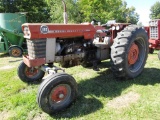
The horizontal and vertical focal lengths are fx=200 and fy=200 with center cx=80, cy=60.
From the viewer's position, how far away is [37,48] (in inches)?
155

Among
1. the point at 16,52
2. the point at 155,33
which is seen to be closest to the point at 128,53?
the point at 155,33

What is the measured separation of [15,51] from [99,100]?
7047mm

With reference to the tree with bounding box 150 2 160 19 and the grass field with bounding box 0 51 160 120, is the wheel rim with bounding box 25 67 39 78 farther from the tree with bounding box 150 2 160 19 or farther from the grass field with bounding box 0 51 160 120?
the tree with bounding box 150 2 160 19

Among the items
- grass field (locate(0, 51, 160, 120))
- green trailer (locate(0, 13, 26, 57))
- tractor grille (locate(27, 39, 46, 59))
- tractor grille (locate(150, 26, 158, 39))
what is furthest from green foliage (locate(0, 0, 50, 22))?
tractor grille (locate(27, 39, 46, 59))

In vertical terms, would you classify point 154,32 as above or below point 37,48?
above

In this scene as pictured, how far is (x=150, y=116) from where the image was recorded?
3.23 metres

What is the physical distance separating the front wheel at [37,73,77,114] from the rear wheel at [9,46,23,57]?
6834mm

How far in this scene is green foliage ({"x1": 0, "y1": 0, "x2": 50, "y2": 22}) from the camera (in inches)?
882

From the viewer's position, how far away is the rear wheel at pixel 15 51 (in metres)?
9.76

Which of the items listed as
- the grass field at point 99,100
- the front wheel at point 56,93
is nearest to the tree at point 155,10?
the grass field at point 99,100

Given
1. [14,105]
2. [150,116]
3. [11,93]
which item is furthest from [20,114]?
[150,116]

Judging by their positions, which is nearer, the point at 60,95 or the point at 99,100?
the point at 60,95

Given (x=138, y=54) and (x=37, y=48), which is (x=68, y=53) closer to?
(x=37, y=48)

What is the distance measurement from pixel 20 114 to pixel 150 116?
2207mm
